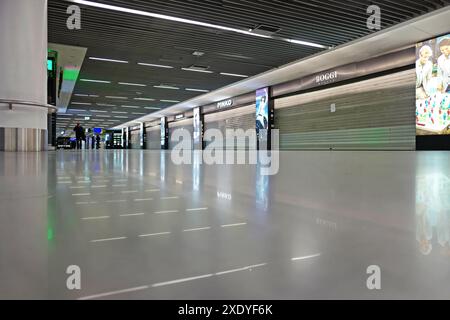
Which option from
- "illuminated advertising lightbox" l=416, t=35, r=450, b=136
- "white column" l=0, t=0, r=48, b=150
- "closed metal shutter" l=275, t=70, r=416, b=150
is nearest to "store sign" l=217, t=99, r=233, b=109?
"closed metal shutter" l=275, t=70, r=416, b=150

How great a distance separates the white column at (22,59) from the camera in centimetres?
675

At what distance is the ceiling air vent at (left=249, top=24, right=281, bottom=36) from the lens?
10538mm

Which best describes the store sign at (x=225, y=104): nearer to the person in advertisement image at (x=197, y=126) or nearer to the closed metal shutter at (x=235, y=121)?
the closed metal shutter at (x=235, y=121)

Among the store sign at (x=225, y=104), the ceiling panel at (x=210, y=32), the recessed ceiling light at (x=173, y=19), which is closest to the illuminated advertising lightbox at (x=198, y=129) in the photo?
the store sign at (x=225, y=104)

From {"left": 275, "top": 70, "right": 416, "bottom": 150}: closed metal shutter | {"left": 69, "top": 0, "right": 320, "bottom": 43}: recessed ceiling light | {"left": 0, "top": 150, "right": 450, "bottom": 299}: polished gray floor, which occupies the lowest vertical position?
{"left": 0, "top": 150, "right": 450, "bottom": 299}: polished gray floor

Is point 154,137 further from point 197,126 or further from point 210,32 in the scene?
point 210,32

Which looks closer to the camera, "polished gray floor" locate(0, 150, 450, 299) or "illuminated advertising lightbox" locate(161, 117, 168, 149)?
"polished gray floor" locate(0, 150, 450, 299)

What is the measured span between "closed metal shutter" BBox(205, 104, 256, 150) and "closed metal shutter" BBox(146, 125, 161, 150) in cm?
1381

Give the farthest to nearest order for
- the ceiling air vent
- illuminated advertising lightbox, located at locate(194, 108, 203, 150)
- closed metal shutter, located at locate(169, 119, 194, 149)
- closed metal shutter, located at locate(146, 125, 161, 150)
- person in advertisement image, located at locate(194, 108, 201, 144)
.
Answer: closed metal shutter, located at locate(146, 125, 161, 150), closed metal shutter, located at locate(169, 119, 194, 149), person in advertisement image, located at locate(194, 108, 201, 144), illuminated advertising lightbox, located at locate(194, 108, 203, 150), the ceiling air vent

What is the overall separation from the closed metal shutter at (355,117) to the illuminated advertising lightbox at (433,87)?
521 millimetres

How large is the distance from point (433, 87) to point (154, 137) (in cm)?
3433

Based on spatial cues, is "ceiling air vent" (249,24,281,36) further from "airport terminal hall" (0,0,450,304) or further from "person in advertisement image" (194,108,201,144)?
"person in advertisement image" (194,108,201,144)

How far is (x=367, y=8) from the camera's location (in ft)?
29.2

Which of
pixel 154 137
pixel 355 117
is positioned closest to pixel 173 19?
pixel 355 117
